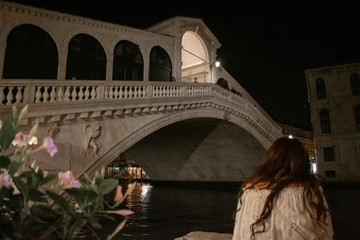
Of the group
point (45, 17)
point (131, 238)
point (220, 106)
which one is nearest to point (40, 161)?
point (131, 238)

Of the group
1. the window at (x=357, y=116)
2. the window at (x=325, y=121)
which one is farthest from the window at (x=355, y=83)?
the window at (x=325, y=121)

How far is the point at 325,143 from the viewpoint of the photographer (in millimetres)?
23906

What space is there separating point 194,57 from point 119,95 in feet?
34.0

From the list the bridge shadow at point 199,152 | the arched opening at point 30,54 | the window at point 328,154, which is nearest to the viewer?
the arched opening at point 30,54

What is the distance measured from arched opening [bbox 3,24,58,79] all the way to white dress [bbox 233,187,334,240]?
9396mm

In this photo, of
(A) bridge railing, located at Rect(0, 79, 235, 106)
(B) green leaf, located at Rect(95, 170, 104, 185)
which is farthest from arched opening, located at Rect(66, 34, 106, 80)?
(B) green leaf, located at Rect(95, 170, 104, 185)

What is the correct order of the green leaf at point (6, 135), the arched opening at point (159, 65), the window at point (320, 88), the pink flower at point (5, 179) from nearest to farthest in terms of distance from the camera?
1. the pink flower at point (5, 179)
2. the green leaf at point (6, 135)
3. the arched opening at point (159, 65)
4. the window at point (320, 88)

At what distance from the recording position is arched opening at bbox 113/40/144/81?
1211 cm

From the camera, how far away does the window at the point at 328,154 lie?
23.6 m

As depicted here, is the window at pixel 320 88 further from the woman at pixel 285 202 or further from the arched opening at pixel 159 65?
the woman at pixel 285 202

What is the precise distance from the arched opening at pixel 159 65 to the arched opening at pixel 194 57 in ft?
9.76

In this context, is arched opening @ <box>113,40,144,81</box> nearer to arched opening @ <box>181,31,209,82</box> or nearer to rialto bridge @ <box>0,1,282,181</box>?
rialto bridge @ <box>0,1,282,181</box>

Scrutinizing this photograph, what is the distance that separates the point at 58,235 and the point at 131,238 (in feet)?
18.4

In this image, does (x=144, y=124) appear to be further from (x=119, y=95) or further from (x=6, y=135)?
(x=6, y=135)
